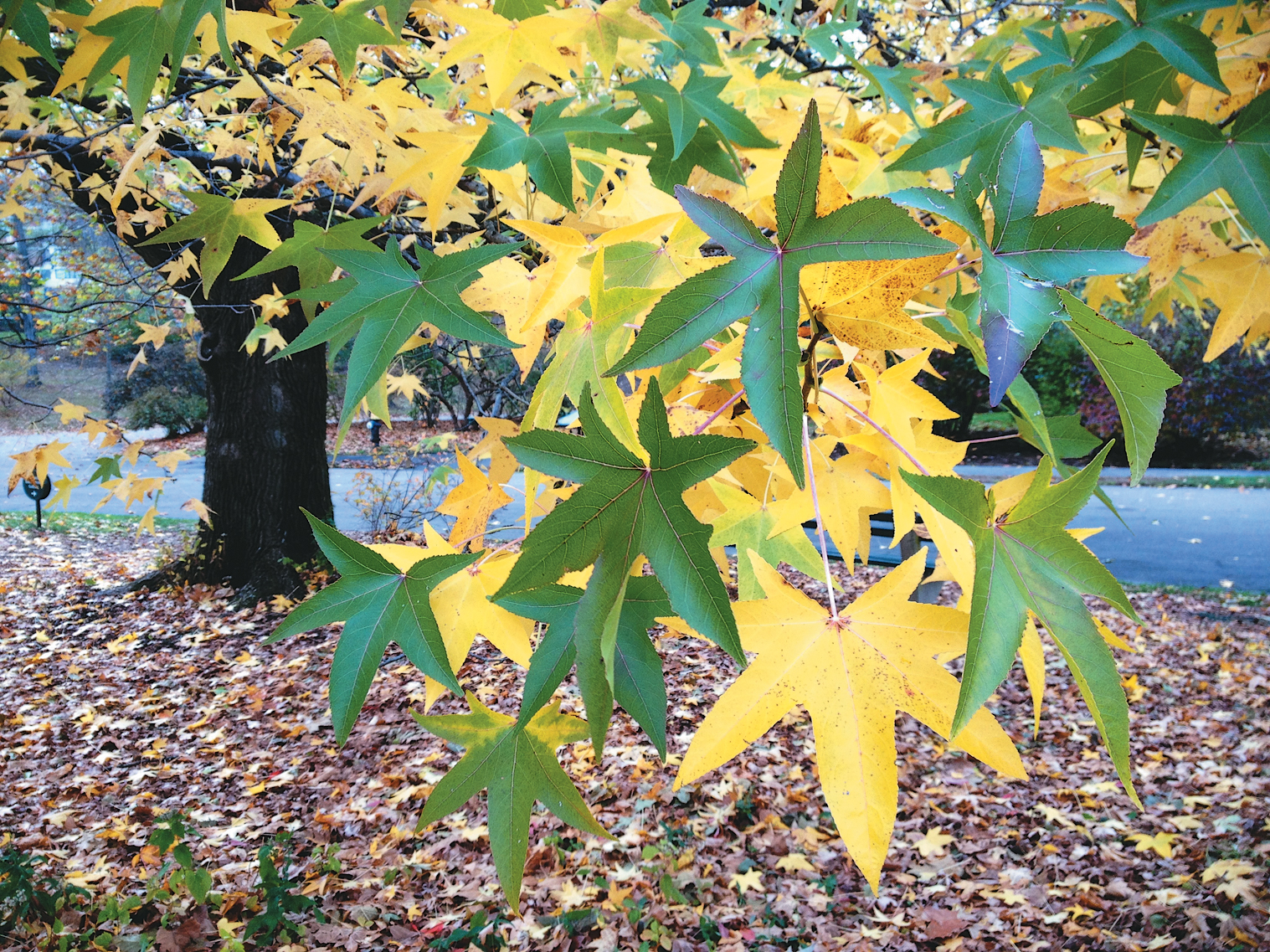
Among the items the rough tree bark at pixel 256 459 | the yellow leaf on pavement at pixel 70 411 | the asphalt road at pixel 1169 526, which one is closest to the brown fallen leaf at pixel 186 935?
the yellow leaf on pavement at pixel 70 411

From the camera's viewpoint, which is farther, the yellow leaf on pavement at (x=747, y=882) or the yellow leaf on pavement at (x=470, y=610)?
the yellow leaf on pavement at (x=747, y=882)

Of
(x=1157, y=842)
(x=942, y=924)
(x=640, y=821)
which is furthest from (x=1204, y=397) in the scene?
(x=640, y=821)

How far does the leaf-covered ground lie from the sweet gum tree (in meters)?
2.39

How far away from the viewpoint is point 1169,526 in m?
10.4

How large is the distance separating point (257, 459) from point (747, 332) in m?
6.69

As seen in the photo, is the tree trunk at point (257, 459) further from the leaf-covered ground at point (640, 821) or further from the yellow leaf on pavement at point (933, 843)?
the yellow leaf on pavement at point (933, 843)

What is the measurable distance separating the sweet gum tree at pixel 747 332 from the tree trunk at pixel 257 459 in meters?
5.11

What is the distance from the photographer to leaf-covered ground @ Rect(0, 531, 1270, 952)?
2896mm

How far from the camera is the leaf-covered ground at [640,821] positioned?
2.90 meters

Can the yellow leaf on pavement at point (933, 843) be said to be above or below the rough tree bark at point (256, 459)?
below

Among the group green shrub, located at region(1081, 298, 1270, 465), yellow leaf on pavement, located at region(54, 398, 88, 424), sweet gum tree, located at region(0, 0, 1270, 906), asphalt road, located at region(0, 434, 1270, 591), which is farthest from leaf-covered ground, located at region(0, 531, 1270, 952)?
green shrub, located at region(1081, 298, 1270, 465)

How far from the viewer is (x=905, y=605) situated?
2.47 feet

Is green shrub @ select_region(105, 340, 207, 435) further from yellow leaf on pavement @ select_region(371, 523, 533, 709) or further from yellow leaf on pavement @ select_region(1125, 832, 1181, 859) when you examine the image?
yellow leaf on pavement @ select_region(371, 523, 533, 709)

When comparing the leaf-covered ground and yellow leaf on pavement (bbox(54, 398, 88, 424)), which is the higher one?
yellow leaf on pavement (bbox(54, 398, 88, 424))
